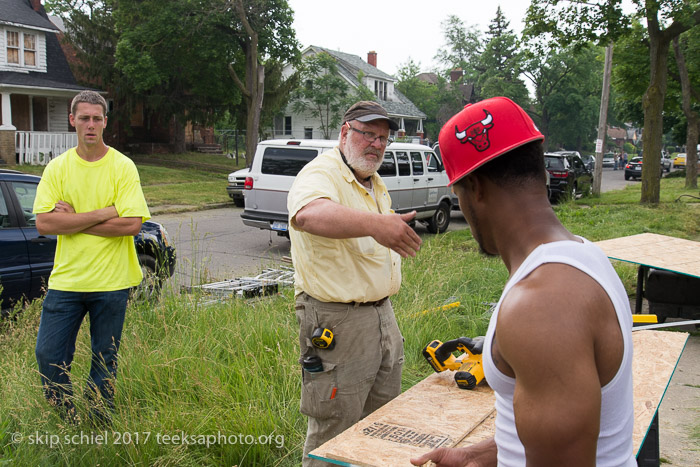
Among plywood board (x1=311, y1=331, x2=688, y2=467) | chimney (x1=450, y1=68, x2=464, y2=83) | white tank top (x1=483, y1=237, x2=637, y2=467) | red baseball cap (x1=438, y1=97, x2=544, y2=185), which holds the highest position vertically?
chimney (x1=450, y1=68, x2=464, y2=83)

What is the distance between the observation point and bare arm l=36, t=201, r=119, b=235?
12.5ft

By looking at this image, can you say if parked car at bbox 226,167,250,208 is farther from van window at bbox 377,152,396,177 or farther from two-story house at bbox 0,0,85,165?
two-story house at bbox 0,0,85,165

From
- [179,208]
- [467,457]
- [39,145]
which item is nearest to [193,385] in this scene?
[467,457]

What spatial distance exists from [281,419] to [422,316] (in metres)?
2.12

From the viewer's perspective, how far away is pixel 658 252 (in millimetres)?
6750

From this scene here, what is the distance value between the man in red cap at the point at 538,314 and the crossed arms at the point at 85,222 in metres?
2.96

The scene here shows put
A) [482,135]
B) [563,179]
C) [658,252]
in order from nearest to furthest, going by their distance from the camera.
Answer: [482,135], [658,252], [563,179]

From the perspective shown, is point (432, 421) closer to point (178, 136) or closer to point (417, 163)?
point (417, 163)

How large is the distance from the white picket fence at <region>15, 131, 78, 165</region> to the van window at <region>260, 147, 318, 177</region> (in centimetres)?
1765

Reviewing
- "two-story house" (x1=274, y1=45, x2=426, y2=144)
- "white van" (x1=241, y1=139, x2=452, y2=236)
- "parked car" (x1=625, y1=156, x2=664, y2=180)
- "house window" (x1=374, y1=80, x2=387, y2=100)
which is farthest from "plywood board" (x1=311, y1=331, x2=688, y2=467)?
"house window" (x1=374, y1=80, x2=387, y2=100)

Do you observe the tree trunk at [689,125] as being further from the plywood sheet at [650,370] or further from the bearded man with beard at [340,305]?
the bearded man with beard at [340,305]

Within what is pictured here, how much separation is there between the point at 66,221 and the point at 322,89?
4142cm

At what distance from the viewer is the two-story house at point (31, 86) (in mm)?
26266

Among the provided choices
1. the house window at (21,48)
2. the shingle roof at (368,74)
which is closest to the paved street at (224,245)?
the house window at (21,48)
